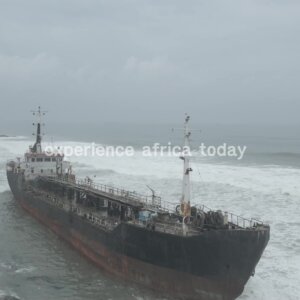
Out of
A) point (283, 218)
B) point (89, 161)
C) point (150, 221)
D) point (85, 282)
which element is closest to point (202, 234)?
point (150, 221)

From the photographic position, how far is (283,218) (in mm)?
26422

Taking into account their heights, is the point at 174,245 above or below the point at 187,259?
above

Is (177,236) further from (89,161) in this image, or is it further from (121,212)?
(89,161)

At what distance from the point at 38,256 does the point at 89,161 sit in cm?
4350

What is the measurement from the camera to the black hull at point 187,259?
49.8 feet

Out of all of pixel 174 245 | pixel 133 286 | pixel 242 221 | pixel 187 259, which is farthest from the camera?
pixel 242 221

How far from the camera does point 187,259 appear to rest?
1588 cm

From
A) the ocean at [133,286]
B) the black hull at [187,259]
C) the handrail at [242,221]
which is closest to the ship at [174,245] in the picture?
the black hull at [187,259]

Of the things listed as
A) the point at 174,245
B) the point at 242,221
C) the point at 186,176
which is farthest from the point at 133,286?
the point at 242,221

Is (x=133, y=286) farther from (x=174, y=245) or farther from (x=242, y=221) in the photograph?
(x=242, y=221)

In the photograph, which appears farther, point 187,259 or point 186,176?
point 186,176

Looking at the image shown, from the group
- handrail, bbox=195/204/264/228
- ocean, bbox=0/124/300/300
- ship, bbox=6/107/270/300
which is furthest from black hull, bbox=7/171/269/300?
handrail, bbox=195/204/264/228

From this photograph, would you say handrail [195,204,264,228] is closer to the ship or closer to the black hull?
the ship

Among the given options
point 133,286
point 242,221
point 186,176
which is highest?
point 186,176
